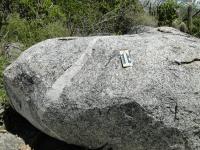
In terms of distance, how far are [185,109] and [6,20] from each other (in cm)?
754

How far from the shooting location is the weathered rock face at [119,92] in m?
6.04

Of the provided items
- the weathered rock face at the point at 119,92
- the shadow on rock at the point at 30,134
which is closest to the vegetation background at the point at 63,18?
the shadow on rock at the point at 30,134

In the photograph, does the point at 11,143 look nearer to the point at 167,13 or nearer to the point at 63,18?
the point at 63,18

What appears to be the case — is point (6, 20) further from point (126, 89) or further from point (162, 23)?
point (126, 89)

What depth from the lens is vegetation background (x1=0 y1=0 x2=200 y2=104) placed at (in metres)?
11.2

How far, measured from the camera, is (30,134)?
7.59 metres

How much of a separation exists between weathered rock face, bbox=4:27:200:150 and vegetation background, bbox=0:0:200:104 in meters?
3.38

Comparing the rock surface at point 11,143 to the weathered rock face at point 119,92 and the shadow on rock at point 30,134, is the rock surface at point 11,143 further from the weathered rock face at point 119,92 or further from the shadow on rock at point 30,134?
the weathered rock face at point 119,92

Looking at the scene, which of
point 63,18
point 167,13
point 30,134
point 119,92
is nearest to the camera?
point 119,92

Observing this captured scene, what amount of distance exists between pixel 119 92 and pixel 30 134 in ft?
6.75

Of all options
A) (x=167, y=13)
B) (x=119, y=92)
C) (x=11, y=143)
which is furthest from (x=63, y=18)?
(x=119, y=92)

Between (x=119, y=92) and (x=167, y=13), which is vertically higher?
(x=119, y=92)

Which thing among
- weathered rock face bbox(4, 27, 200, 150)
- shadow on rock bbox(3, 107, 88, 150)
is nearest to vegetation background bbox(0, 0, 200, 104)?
shadow on rock bbox(3, 107, 88, 150)

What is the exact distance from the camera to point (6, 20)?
12555mm
